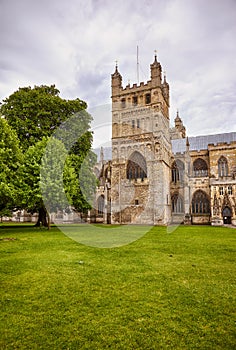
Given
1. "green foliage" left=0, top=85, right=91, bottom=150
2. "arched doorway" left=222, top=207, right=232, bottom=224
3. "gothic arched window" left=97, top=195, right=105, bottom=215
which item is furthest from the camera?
"gothic arched window" left=97, top=195, right=105, bottom=215

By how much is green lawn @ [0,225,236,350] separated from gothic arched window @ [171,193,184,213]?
2861 centimetres

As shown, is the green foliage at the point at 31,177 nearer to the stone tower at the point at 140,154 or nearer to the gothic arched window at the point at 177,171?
the stone tower at the point at 140,154

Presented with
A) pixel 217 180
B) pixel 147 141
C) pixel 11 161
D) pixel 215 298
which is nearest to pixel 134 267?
pixel 215 298

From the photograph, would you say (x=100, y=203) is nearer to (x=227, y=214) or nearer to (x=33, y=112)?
(x=227, y=214)

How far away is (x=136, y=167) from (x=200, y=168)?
39.7 feet

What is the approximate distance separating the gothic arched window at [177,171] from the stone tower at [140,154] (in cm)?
392

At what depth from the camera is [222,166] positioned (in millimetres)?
37906

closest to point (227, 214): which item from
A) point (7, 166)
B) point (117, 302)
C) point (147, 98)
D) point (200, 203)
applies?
point (200, 203)

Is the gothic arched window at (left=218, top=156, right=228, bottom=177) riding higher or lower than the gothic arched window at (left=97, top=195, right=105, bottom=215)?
higher

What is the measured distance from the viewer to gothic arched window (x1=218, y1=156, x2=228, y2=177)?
37.6m

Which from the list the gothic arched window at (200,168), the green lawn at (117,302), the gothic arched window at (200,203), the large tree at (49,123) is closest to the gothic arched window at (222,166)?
the gothic arched window at (200,168)

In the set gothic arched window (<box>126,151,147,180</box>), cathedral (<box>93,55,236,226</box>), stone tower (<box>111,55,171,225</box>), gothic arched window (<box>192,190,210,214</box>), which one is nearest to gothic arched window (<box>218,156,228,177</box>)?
cathedral (<box>93,55,236,226</box>)

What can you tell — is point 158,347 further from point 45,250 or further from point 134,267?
point 45,250

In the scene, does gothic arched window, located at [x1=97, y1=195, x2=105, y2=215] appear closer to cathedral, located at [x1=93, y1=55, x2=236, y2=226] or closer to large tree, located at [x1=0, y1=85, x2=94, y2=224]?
cathedral, located at [x1=93, y1=55, x2=236, y2=226]
